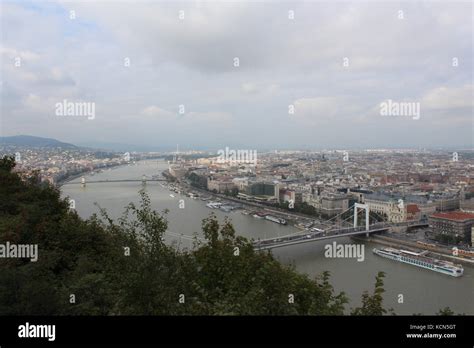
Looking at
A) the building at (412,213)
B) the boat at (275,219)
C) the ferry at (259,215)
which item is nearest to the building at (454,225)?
the building at (412,213)

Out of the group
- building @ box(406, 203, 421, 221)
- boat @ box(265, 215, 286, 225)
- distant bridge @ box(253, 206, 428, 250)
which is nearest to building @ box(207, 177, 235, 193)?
boat @ box(265, 215, 286, 225)

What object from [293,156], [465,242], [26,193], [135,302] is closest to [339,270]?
[465,242]

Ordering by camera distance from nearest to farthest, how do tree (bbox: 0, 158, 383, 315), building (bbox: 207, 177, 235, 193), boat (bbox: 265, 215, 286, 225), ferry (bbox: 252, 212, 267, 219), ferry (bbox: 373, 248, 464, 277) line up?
tree (bbox: 0, 158, 383, 315) < ferry (bbox: 373, 248, 464, 277) < boat (bbox: 265, 215, 286, 225) < ferry (bbox: 252, 212, 267, 219) < building (bbox: 207, 177, 235, 193)

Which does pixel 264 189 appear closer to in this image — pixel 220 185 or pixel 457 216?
pixel 220 185

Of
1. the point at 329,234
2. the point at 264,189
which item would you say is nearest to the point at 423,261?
the point at 329,234

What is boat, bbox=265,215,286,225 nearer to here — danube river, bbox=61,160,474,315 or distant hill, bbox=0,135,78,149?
danube river, bbox=61,160,474,315

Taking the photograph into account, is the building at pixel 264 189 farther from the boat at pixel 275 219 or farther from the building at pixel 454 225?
the building at pixel 454 225
